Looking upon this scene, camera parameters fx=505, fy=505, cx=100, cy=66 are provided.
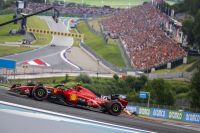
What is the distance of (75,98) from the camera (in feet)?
58.7

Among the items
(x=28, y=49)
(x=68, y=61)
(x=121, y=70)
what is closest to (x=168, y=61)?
(x=121, y=70)

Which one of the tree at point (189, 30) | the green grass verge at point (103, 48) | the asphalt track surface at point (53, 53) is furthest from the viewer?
the tree at point (189, 30)

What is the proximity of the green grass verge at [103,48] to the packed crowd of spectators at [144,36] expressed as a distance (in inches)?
47.6

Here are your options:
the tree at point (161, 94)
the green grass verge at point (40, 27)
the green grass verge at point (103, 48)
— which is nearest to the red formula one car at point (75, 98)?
the tree at point (161, 94)

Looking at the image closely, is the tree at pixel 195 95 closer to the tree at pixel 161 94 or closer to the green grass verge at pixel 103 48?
the tree at pixel 161 94

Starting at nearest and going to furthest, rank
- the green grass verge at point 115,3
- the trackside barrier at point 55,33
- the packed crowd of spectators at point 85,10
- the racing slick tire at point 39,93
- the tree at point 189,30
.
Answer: the racing slick tire at point 39,93 → the trackside barrier at point 55,33 → the tree at point 189,30 → the packed crowd of spectators at point 85,10 → the green grass verge at point 115,3

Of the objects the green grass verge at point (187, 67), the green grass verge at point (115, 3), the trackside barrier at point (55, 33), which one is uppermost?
the green grass verge at point (115, 3)

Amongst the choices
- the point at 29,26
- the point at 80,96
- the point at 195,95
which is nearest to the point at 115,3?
the point at 29,26

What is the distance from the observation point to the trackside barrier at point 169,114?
105 ft

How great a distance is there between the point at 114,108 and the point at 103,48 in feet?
132

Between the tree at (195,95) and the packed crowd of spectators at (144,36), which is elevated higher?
the packed crowd of spectators at (144,36)

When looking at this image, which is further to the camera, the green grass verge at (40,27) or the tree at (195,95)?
the green grass verge at (40,27)

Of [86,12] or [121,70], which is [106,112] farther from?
[86,12]

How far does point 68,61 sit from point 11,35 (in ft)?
22.8
